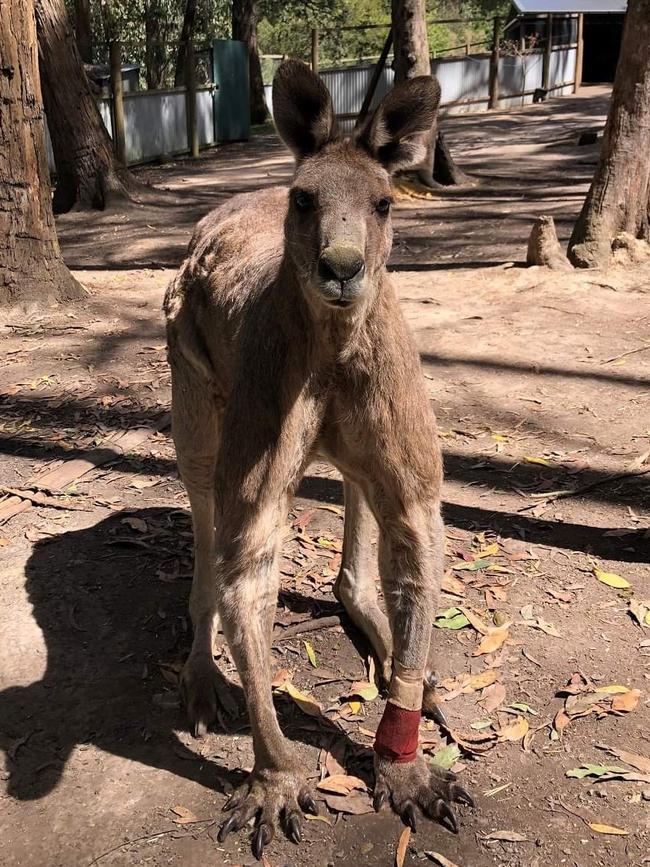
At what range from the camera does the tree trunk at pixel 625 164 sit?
8.71 meters

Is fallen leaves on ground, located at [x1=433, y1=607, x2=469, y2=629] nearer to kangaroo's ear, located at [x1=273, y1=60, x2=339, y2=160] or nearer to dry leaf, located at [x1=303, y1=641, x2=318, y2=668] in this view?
dry leaf, located at [x1=303, y1=641, x2=318, y2=668]

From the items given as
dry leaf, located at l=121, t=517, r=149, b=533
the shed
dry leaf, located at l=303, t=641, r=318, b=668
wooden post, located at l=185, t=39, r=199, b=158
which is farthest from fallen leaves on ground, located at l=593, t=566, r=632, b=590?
the shed

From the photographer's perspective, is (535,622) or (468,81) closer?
(535,622)

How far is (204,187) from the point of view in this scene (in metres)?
16.6

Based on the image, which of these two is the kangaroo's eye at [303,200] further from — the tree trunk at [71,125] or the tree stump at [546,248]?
the tree trunk at [71,125]

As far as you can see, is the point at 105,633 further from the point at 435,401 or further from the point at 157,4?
the point at 157,4

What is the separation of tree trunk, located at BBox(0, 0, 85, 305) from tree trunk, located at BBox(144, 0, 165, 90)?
773 inches

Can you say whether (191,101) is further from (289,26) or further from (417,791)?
(289,26)

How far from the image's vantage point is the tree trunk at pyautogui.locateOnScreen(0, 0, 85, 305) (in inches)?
308

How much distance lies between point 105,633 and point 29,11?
601 cm

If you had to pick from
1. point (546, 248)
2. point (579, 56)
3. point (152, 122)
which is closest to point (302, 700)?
point (546, 248)

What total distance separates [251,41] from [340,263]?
91.2 feet

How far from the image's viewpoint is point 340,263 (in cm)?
261

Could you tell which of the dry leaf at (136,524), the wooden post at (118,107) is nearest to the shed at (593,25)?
the wooden post at (118,107)
